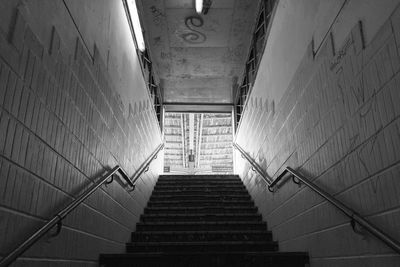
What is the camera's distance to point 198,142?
14359mm

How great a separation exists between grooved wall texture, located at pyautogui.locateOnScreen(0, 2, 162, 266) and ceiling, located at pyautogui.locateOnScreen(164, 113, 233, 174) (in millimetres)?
8602

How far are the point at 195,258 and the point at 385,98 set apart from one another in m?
1.81

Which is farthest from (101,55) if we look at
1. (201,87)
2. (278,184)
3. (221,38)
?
(201,87)

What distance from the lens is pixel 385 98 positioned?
5.79 feet

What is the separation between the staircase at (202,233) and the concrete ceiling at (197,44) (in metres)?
2.56

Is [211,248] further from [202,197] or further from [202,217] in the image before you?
[202,197]

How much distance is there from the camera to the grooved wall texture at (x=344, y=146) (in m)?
1.74

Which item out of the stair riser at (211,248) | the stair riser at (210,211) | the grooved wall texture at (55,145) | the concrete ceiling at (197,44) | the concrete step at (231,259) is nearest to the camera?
the grooved wall texture at (55,145)

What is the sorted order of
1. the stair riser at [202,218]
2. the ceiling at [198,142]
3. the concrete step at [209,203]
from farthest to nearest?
the ceiling at [198,142] → the concrete step at [209,203] → the stair riser at [202,218]

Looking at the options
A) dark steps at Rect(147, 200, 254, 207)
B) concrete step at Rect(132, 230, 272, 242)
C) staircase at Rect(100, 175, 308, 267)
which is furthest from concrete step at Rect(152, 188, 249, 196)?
concrete step at Rect(132, 230, 272, 242)

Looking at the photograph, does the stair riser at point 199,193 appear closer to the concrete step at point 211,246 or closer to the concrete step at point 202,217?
the concrete step at point 202,217

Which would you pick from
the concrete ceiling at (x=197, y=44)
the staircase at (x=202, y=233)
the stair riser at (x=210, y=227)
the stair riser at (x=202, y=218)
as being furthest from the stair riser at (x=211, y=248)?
the concrete ceiling at (x=197, y=44)

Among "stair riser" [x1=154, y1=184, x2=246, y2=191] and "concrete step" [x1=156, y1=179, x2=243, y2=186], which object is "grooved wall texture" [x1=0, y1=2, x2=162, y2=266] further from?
"concrete step" [x1=156, y1=179, x2=243, y2=186]

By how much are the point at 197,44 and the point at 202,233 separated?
12.9ft
